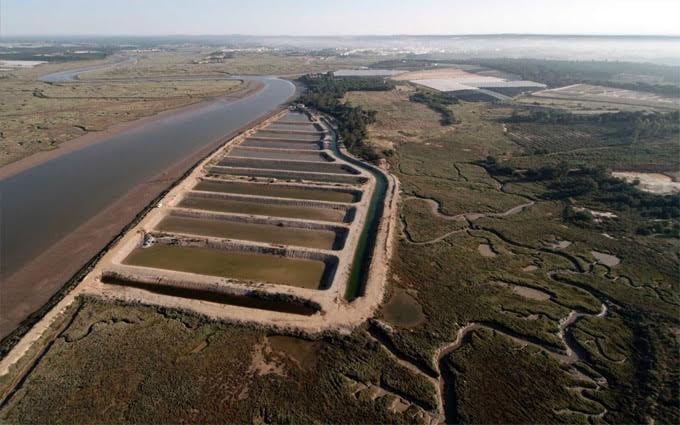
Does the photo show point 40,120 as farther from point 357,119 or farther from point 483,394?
point 483,394

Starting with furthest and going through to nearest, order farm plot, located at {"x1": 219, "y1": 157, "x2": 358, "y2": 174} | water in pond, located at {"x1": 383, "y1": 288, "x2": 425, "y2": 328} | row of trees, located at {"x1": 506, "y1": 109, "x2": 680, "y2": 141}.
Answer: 1. row of trees, located at {"x1": 506, "y1": 109, "x2": 680, "y2": 141}
2. farm plot, located at {"x1": 219, "y1": 157, "x2": 358, "y2": 174}
3. water in pond, located at {"x1": 383, "y1": 288, "x2": 425, "y2": 328}

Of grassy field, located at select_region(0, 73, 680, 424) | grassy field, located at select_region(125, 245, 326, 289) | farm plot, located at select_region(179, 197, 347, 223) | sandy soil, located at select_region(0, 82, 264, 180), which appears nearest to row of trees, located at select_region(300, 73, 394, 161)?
farm plot, located at select_region(179, 197, 347, 223)

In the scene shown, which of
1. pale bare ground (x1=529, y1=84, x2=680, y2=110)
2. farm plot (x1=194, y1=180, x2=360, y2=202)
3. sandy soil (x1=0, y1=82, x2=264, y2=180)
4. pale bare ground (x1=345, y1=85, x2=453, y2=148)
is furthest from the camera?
pale bare ground (x1=529, y1=84, x2=680, y2=110)

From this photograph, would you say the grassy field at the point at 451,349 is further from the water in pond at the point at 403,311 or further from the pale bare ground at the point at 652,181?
the pale bare ground at the point at 652,181

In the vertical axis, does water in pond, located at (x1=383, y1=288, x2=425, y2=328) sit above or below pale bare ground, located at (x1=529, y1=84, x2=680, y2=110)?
below

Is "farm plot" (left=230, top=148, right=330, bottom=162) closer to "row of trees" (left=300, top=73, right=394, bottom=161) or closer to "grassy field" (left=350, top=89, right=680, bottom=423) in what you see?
"row of trees" (left=300, top=73, right=394, bottom=161)

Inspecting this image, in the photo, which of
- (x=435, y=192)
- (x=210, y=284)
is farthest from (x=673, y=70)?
(x=210, y=284)
